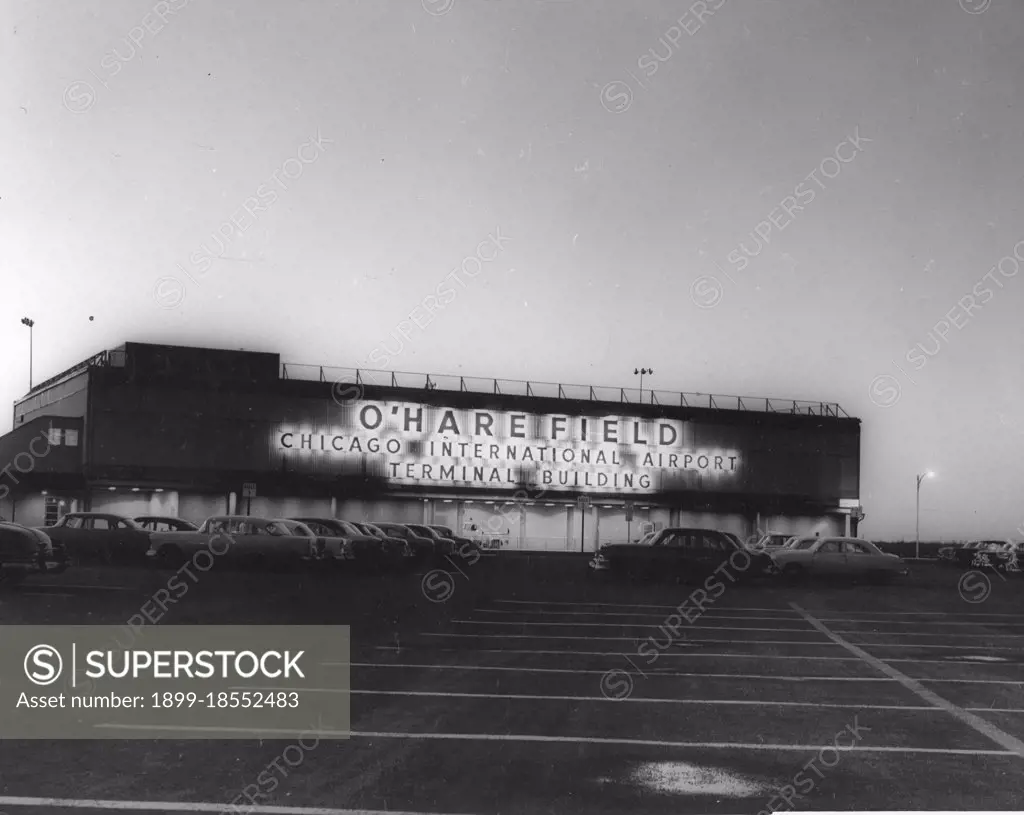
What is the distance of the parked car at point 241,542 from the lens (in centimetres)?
2528

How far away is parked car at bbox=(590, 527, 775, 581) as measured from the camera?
25.1 metres

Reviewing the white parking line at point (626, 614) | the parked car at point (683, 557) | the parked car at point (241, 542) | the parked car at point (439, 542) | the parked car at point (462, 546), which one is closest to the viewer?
the white parking line at point (626, 614)

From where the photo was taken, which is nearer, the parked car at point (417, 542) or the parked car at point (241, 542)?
the parked car at point (241, 542)

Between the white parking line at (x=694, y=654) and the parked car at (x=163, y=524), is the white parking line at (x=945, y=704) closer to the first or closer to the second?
the white parking line at (x=694, y=654)

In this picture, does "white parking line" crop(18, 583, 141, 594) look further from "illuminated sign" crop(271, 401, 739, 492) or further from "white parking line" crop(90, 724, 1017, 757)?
"illuminated sign" crop(271, 401, 739, 492)

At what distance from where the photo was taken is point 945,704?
31.6 feet

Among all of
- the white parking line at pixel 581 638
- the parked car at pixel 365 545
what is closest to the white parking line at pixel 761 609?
the white parking line at pixel 581 638

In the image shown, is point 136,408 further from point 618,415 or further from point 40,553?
point 40,553

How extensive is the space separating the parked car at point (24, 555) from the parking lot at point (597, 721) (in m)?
0.86

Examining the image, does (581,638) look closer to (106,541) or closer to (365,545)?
(365,545)

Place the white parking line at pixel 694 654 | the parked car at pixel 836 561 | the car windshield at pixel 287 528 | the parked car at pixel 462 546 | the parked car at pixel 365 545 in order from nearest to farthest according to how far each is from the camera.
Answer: the white parking line at pixel 694 654, the car windshield at pixel 287 528, the parked car at pixel 365 545, the parked car at pixel 836 561, the parked car at pixel 462 546

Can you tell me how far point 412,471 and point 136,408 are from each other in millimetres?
13651

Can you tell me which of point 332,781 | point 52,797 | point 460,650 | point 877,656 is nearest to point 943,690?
point 877,656
